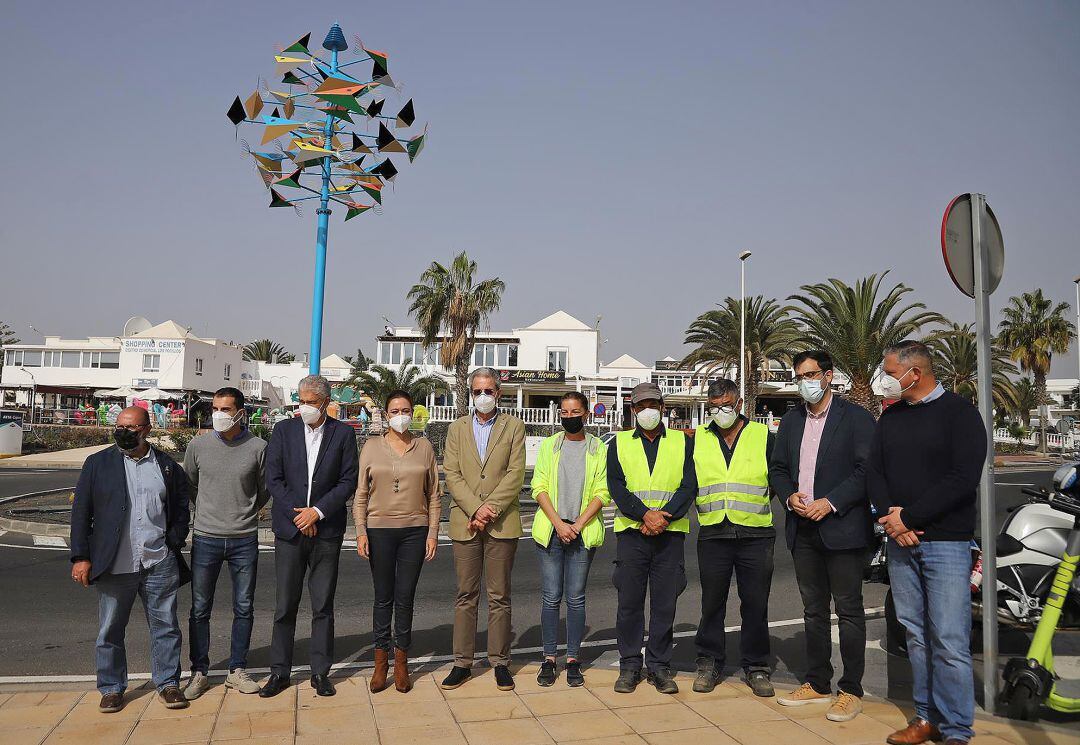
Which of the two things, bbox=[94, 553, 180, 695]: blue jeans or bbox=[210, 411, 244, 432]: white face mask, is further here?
bbox=[210, 411, 244, 432]: white face mask

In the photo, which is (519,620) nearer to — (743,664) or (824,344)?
(743,664)

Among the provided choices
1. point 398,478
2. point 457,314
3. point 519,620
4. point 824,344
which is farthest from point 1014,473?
point 398,478

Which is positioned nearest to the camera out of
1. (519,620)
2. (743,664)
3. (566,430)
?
(743,664)

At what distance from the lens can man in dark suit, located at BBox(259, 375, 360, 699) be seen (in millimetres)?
5078

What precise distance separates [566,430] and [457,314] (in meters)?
32.8

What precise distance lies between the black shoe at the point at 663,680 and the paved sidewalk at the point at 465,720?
0.07 meters

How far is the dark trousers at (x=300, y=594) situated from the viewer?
5.07 meters

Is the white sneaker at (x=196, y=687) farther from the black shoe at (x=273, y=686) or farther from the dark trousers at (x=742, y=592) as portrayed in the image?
the dark trousers at (x=742, y=592)

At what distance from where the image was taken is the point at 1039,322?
50188mm

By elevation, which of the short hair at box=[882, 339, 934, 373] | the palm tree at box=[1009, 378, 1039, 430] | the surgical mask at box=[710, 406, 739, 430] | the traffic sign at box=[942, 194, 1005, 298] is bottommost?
the surgical mask at box=[710, 406, 739, 430]

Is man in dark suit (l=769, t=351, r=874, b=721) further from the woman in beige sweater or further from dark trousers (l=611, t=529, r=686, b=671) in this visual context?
the woman in beige sweater

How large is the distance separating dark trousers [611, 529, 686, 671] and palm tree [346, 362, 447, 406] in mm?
34524

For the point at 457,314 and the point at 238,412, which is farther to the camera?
the point at 457,314

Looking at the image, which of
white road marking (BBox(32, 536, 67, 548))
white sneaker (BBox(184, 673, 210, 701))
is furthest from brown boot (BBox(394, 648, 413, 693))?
white road marking (BBox(32, 536, 67, 548))
